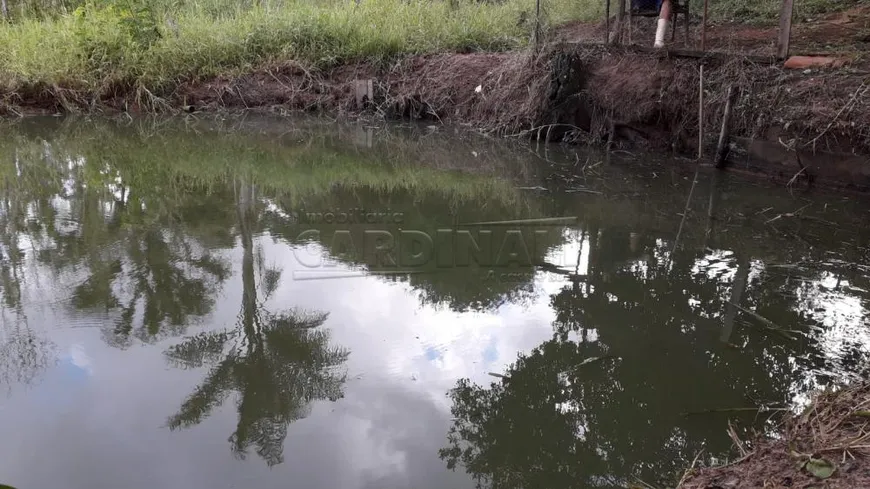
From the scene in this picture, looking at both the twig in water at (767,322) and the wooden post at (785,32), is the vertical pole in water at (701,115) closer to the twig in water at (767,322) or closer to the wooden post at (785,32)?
the wooden post at (785,32)

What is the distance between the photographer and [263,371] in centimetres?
274

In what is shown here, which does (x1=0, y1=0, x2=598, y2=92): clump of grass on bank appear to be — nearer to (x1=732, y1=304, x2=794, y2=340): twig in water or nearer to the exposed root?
the exposed root

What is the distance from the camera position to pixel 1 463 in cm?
213

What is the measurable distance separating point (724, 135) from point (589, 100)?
1.77 meters

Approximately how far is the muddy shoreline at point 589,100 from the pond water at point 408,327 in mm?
541

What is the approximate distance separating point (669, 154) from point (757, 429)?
502 centimetres

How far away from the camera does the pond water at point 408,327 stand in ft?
7.40

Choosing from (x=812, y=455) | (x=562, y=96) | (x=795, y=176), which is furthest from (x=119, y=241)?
(x=795, y=176)

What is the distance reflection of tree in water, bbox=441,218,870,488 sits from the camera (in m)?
2.25

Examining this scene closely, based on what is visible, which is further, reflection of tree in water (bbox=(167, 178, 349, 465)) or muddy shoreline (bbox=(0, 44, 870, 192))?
muddy shoreline (bbox=(0, 44, 870, 192))

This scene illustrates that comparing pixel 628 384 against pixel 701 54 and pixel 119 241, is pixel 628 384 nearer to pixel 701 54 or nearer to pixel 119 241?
pixel 119 241

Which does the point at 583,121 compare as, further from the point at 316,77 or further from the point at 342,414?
the point at 342,414

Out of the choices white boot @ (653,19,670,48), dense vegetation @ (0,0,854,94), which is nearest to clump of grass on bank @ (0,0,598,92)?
dense vegetation @ (0,0,854,94)

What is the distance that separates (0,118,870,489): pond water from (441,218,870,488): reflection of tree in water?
0.04 feet
